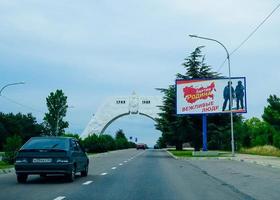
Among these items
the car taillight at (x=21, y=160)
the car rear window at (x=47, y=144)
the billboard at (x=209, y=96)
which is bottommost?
the car taillight at (x=21, y=160)

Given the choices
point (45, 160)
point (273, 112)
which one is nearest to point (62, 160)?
point (45, 160)

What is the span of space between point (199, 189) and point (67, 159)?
14.3 feet

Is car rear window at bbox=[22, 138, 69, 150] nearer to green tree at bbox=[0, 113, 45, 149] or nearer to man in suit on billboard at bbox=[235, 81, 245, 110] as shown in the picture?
man in suit on billboard at bbox=[235, 81, 245, 110]

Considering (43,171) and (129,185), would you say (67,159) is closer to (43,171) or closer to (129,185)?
(43,171)

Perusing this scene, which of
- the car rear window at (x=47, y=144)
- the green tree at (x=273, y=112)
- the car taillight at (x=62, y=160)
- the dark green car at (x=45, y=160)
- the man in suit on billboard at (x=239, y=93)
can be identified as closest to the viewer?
the dark green car at (x=45, y=160)

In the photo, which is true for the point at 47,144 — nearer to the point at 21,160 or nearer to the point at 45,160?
the point at 45,160

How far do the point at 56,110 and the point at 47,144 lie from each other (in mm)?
74452

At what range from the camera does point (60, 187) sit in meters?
15.0

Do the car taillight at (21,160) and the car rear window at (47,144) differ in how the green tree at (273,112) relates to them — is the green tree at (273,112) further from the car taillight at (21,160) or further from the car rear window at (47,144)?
the car taillight at (21,160)

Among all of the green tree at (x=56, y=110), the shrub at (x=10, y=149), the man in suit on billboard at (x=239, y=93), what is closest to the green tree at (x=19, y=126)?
the green tree at (x=56, y=110)

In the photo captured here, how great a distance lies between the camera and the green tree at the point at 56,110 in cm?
9031

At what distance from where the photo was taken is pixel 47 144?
17156 millimetres

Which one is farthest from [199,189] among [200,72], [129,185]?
[200,72]

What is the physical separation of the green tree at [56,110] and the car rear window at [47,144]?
240 feet
